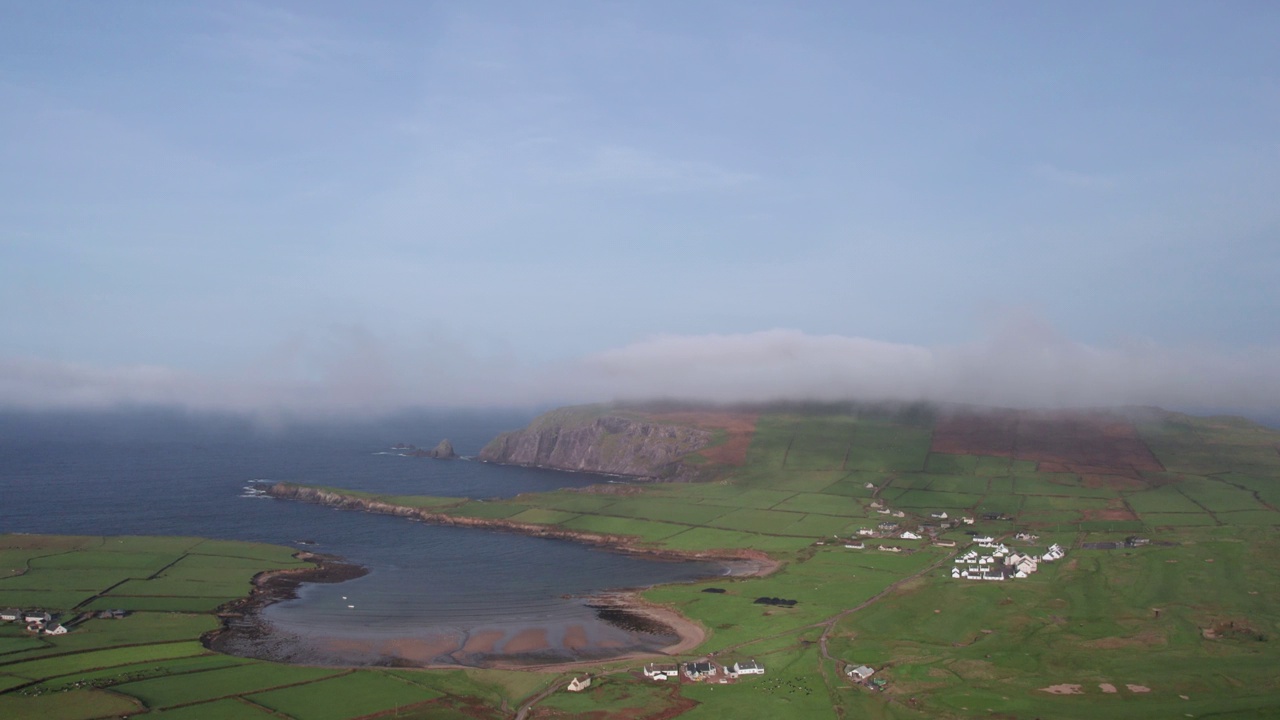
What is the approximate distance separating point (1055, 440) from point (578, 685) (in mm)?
140349

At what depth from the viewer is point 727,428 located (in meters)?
186

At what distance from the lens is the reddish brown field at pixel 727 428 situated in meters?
170

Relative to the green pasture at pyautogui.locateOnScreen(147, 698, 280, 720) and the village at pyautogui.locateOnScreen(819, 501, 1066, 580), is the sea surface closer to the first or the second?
the green pasture at pyautogui.locateOnScreen(147, 698, 280, 720)

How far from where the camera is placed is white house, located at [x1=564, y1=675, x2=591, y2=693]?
5041cm

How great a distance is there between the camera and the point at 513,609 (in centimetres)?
7475

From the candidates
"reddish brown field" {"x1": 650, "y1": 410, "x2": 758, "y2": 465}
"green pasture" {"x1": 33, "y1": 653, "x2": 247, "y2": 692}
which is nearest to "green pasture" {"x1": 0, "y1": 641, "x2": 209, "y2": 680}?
"green pasture" {"x1": 33, "y1": 653, "x2": 247, "y2": 692}

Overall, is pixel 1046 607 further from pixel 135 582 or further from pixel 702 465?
pixel 702 465

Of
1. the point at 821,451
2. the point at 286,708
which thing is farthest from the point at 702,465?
the point at 286,708

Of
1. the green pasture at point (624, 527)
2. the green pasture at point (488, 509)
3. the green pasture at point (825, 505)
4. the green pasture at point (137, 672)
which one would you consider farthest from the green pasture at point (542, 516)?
the green pasture at point (137, 672)

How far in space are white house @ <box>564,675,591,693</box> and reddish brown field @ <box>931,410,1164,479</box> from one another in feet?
389

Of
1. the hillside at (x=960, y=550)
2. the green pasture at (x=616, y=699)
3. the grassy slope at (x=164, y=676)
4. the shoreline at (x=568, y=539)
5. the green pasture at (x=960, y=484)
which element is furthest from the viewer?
the green pasture at (x=960, y=484)

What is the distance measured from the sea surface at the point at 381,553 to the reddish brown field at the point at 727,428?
91.1ft

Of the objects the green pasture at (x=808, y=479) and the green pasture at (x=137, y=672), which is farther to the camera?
the green pasture at (x=808, y=479)

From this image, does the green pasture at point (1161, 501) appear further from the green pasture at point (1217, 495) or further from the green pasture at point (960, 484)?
the green pasture at point (960, 484)
